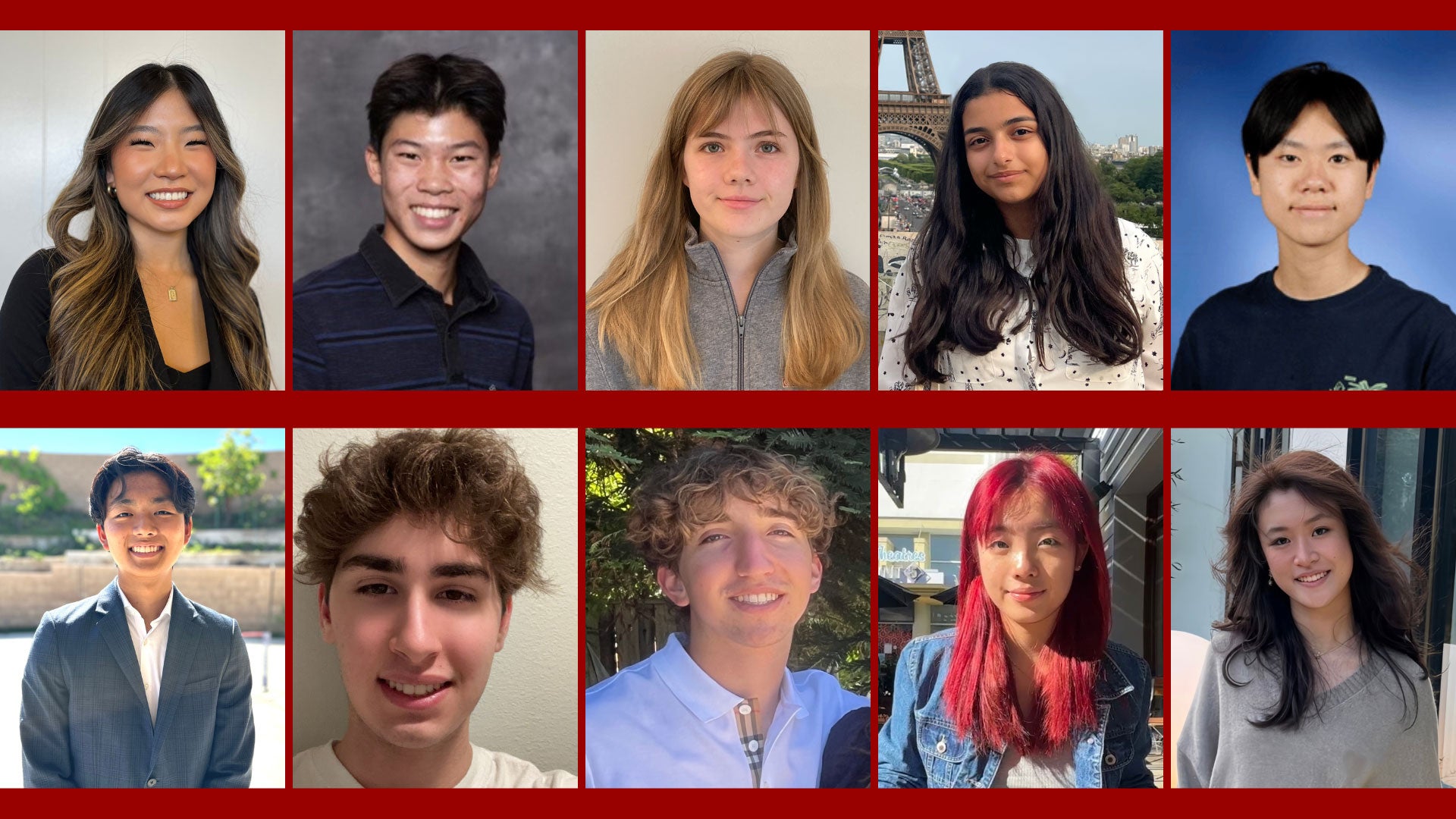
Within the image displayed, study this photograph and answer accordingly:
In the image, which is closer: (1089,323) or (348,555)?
(348,555)

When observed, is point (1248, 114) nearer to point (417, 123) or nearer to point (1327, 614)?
point (1327, 614)

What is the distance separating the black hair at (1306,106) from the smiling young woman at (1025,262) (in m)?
0.54

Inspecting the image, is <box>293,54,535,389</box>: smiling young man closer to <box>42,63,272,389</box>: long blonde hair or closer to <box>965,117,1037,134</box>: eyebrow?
<box>42,63,272,389</box>: long blonde hair

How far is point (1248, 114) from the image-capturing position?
4508 millimetres

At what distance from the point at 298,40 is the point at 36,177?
1.03 m

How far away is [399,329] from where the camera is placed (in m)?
4.34

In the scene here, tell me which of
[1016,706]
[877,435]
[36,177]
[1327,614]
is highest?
[36,177]

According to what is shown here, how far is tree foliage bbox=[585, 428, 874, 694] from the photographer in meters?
4.29

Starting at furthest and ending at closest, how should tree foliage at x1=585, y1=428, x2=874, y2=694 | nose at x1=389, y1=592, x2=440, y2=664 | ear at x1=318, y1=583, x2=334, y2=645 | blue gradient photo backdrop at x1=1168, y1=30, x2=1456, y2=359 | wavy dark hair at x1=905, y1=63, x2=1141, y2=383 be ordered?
blue gradient photo backdrop at x1=1168, y1=30, x2=1456, y2=359 < wavy dark hair at x1=905, y1=63, x2=1141, y2=383 < tree foliage at x1=585, y1=428, x2=874, y2=694 < ear at x1=318, y1=583, x2=334, y2=645 < nose at x1=389, y1=592, x2=440, y2=664

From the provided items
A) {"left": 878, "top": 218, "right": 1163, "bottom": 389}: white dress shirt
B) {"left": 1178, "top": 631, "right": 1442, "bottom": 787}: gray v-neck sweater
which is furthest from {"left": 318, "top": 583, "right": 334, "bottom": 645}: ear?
{"left": 1178, "top": 631, "right": 1442, "bottom": 787}: gray v-neck sweater

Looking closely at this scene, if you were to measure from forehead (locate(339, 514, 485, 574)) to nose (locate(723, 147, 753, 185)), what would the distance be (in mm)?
1522

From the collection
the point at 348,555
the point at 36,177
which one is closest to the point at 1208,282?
the point at 348,555

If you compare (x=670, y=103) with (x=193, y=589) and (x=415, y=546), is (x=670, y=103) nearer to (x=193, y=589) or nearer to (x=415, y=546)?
(x=415, y=546)

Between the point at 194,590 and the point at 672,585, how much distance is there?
1.62m
